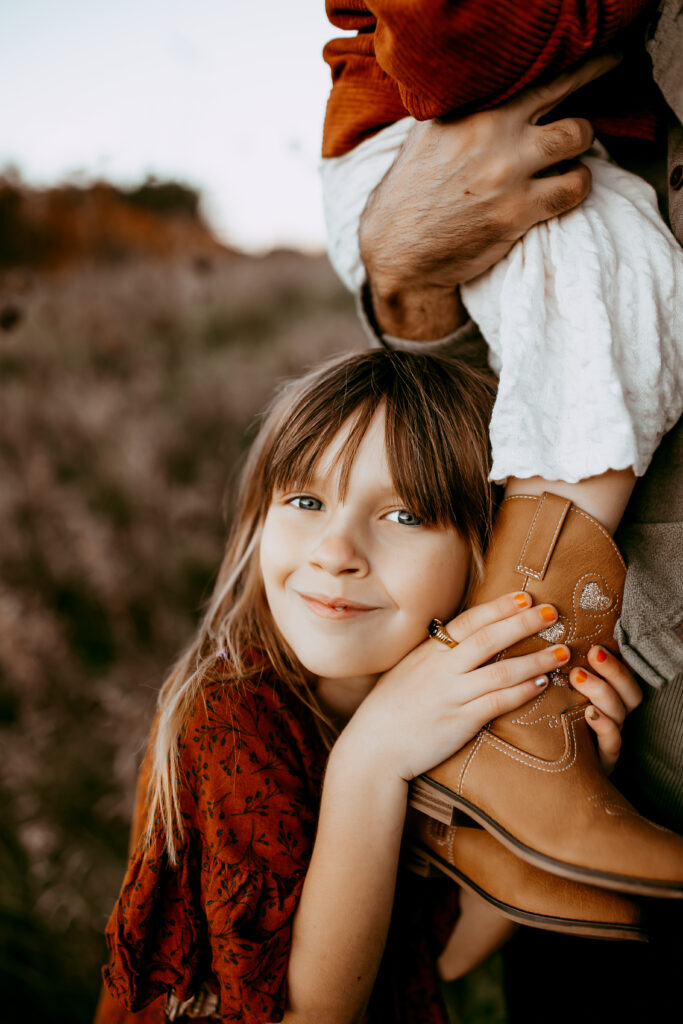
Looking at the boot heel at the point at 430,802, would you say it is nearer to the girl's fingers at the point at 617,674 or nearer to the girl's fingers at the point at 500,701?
the girl's fingers at the point at 500,701

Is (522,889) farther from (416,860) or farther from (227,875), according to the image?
(227,875)

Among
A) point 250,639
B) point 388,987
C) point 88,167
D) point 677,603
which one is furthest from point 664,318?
point 88,167

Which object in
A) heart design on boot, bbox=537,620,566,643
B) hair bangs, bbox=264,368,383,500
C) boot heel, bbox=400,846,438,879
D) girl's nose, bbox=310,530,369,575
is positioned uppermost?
hair bangs, bbox=264,368,383,500

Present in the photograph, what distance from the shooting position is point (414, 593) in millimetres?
1140

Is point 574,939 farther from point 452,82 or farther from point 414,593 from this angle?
point 452,82

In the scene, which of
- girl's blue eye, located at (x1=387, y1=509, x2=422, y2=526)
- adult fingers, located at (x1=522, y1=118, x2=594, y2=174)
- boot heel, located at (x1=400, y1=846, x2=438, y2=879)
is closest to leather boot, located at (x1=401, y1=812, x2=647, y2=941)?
boot heel, located at (x1=400, y1=846, x2=438, y2=879)

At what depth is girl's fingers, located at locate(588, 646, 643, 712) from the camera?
105 cm

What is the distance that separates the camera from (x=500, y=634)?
1037mm

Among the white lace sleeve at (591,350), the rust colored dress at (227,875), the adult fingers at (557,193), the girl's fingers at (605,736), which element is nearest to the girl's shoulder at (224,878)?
the rust colored dress at (227,875)

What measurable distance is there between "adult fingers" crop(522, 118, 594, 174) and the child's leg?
4.72 feet

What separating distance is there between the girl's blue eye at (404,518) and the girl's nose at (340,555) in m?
0.09

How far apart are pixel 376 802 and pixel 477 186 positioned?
1009 millimetres

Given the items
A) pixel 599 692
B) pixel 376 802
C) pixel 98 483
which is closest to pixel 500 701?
pixel 599 692

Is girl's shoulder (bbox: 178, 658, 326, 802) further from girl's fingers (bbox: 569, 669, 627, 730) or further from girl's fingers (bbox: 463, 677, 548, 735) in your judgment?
girl's fingers (bbox: 569, 669, 627, 730)
